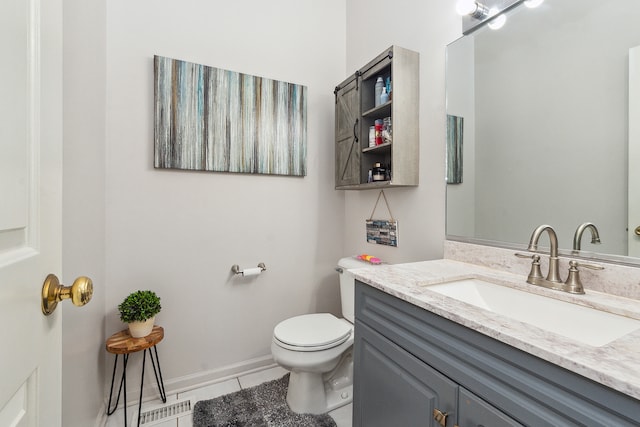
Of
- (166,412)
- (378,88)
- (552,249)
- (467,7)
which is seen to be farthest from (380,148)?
(166,412)

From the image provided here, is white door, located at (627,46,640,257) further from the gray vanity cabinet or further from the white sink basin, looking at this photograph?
the gray vanity cabinet

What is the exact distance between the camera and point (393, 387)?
3.04 feet

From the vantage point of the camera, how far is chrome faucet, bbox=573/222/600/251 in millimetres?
936

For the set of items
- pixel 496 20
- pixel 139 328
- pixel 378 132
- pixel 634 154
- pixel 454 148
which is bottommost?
pixel 139 328

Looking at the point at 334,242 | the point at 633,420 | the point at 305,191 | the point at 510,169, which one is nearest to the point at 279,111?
the point at 305,191

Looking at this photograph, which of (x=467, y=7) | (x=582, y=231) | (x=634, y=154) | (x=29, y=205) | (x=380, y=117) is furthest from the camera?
(x=380, y=117)

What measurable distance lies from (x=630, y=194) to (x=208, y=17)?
2.16 meters

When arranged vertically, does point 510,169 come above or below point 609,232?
above

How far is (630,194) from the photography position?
86cm

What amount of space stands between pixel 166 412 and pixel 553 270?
6.25 ft

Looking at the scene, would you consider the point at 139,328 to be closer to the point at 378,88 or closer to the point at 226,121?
the point at 226,121

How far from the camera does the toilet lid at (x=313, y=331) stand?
4.70 feet

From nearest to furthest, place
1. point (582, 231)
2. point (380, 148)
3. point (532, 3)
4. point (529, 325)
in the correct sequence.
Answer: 1. point (529, 325)
2. point (582, 231)
3. point (532, 3)
4. point (380, 148)

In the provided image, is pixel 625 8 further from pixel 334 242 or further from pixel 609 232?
pixel 334 242
